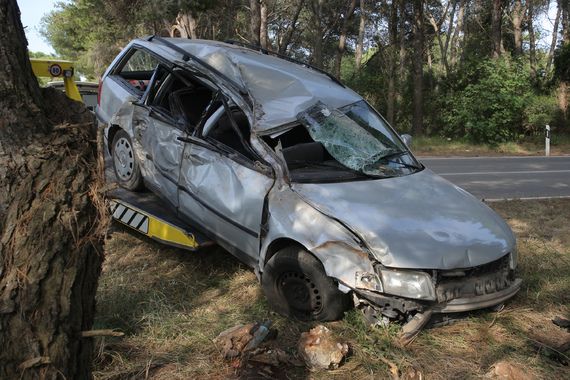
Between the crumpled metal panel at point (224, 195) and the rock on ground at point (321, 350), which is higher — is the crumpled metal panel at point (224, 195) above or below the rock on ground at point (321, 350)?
above

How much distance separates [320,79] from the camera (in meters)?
5.22

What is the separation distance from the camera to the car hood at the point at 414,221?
344 cm

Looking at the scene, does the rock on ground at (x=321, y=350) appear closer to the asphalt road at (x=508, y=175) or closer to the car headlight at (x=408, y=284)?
the car headlight at (x=408, y=284)

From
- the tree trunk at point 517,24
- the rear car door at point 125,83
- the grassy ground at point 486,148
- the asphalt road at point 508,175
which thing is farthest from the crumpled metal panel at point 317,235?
the tree trunk at point 517,24

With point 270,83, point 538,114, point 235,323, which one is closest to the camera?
point 235,323

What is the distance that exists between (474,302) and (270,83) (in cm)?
248

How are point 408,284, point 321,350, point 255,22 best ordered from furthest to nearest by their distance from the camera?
point 255,22 → point 408,284 → point 321,350

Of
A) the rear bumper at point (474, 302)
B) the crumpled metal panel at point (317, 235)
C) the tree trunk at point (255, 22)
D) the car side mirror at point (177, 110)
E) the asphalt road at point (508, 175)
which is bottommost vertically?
the asphalt road at point (508, 175)

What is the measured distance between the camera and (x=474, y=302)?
3.55 m

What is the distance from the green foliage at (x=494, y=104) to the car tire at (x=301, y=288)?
17961 millimetres

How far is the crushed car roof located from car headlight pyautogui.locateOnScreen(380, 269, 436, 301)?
1.59 m

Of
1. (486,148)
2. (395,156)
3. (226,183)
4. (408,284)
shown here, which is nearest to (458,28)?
(486,148)

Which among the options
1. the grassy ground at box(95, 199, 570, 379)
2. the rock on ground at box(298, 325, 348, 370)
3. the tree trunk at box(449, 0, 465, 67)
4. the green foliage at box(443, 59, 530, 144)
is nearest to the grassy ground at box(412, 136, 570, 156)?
the green foliage at box(443, 59, 530, 144)

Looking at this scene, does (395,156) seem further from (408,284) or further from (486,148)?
(486,148)
